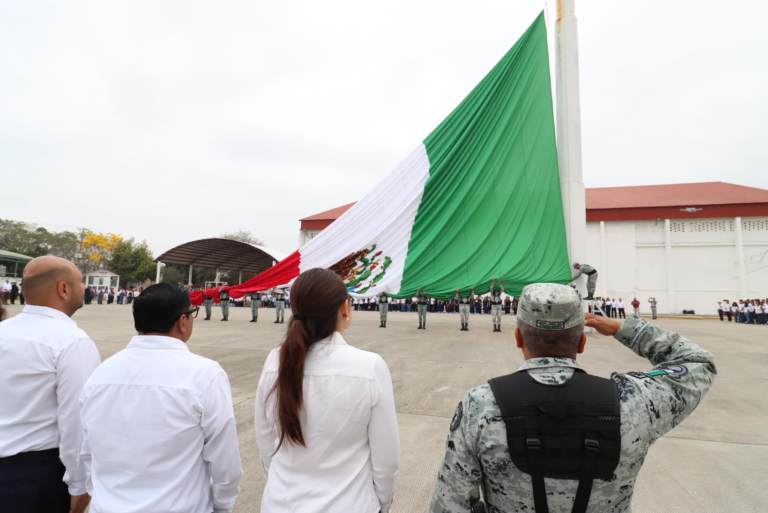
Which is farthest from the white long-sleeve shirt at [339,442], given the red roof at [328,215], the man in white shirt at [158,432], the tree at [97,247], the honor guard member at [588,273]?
the tree at [97,247]

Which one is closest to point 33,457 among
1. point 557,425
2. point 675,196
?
point 557,425

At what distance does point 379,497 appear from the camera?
1385 mm

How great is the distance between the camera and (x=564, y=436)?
1.01 meters

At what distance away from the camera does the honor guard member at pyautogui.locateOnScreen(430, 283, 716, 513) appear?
102 cm

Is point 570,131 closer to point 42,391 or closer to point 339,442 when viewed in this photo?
point 339,442

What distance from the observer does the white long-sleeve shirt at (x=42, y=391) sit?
1.57m

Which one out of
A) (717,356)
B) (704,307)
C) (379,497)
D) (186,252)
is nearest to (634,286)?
(704,307)

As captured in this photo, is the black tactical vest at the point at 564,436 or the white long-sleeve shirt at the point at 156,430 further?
the white long-sleeve shirt at the point at 156,430

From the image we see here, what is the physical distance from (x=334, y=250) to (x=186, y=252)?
2621cm

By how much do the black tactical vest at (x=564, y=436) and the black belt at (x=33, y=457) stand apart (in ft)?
5.99

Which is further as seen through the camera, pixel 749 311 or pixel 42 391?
pixel 749 311

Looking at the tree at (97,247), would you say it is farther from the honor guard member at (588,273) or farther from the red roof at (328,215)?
the honor guard member at (588,273)

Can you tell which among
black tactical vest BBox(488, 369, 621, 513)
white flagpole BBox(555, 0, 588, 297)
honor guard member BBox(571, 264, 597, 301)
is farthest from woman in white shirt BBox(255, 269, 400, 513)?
white flagpole BBox(555, 0, 588, 297)

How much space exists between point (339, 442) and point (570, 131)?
431 inches
